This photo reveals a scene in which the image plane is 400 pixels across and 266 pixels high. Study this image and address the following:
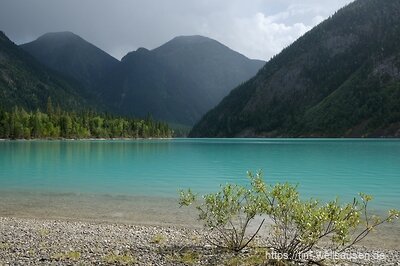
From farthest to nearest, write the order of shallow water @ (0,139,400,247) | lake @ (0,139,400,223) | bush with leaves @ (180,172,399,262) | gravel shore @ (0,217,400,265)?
lake @ (0,139,400,223), shallow water @ (0,139,400,247), gravel shore @ (0,217,400,265), bush with leaves @ (180,172,399,262)

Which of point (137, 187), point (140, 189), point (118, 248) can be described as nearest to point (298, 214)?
point (118, 248)

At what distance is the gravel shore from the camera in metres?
18.6

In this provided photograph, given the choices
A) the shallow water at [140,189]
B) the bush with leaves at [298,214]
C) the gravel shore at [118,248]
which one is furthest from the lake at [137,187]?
the bush with leaves at [298,214]

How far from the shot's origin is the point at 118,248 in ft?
68.7

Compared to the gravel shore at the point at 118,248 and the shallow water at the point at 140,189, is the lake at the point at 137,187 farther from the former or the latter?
the gravel shore at the point at 118,248

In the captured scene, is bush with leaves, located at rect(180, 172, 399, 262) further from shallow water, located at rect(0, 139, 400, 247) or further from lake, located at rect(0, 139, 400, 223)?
lake, located at rect(0, 139, 400, 223)

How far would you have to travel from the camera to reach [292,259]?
18.9 meters

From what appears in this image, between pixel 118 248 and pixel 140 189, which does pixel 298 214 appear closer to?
pixel 118 248

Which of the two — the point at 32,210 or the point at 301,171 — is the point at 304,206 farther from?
the point at 301,171

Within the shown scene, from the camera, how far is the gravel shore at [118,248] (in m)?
18.6

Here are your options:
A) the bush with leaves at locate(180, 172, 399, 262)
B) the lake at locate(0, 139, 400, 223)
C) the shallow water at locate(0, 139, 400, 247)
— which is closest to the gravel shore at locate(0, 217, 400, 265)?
the bush with leaves at locate(180, 172, 399, 262)

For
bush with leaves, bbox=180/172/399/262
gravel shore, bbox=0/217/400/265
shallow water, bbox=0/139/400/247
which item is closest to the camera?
bush with leaves, bbox=180/172/399/262

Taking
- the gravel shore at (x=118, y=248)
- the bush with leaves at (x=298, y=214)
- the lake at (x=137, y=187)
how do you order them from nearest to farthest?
the bush with leaves at (x=298, y=214) → the gravel shore at (x=118, y=248) → the lake at (x=137, y=187)

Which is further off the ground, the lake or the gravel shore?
the gravel shore
